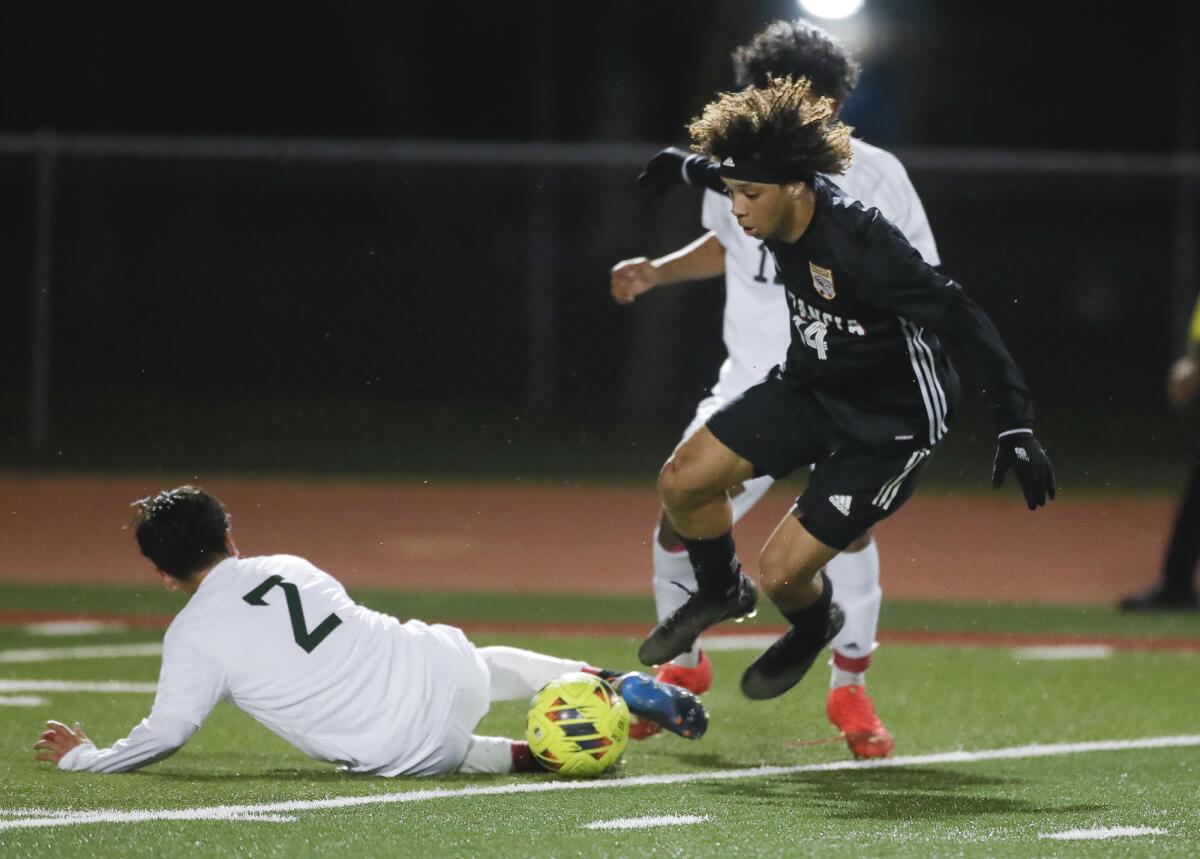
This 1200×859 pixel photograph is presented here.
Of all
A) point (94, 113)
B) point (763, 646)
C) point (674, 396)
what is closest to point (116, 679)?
point (763, 646)

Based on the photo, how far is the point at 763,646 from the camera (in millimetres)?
10336

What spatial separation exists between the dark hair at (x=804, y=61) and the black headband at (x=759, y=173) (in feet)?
3.36

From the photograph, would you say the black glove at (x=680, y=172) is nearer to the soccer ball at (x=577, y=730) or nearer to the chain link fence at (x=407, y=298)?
the soccer ball at (x=577, y=730)

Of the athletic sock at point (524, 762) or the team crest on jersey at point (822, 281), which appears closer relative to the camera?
the team crest on jersey at point (822, 281)

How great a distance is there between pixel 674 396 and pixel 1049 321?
18.3 feet

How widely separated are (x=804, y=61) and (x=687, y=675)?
7.76ft

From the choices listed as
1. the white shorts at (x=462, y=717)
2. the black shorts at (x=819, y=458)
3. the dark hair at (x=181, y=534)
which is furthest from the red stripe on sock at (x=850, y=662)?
the dark hair at (x=181, y=534)

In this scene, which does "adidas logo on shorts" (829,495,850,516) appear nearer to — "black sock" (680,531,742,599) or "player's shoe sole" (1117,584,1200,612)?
"black sock" (680,531,742,599)

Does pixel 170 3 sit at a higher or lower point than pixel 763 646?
higher

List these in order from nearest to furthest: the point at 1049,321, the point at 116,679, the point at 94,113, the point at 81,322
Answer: the point at 116,679
the point at 1049,321
the point at 81,322
the point at 94,113

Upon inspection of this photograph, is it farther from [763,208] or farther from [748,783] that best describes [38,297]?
[763,208]

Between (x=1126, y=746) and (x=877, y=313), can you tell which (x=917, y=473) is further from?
(x=1126, y=746)

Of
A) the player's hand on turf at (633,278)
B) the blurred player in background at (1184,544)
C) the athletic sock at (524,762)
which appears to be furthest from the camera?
the blurred player in background at (1184,544)

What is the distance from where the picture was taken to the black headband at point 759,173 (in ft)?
21.2
